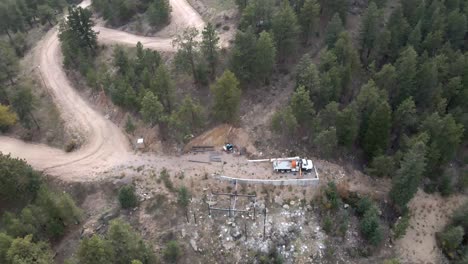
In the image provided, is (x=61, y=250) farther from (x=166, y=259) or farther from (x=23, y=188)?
(x=166, y=259)

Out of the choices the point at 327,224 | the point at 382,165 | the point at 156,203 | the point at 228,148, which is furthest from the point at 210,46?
the point at 327,224

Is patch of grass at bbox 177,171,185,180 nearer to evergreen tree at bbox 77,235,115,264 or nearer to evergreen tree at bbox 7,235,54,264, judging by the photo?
evergreen tree at bbox 77,235,115,264

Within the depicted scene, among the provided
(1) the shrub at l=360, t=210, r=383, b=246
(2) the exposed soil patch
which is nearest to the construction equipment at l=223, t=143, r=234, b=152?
(1) the shrub at l=360, t=210, r=383, b=246

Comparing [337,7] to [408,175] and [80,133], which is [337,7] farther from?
[80,133]

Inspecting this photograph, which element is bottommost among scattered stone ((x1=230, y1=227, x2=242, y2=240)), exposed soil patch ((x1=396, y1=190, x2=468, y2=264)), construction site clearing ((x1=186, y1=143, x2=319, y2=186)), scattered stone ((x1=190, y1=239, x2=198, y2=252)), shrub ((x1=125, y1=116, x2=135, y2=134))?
exposed soil patch ((x1=396, y1=190, x2=468, y2=264))

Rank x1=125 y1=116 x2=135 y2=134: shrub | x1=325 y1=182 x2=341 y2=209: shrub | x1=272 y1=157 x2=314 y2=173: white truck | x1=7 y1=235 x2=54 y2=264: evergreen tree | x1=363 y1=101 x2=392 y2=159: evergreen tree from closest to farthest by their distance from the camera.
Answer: x1=7 y1=235 x2=54 y2=264: evergreen tree, x1=325 y1=182 x2=341 y2=209: shrub, x1=363 y1=101 x2=392 y2=159: evergreen tree, x1=272 y1=157 x2=314 y2=173: white truck, x1=125 y1=116 x2=135 y2=134: shrub

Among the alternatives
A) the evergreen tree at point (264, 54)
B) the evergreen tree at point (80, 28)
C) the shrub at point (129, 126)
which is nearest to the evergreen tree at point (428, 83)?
the evergreen tree at point (264, 54)
